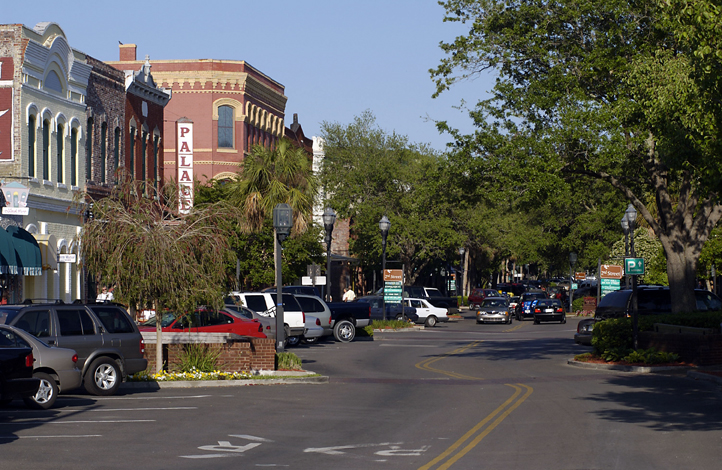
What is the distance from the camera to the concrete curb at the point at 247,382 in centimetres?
1812

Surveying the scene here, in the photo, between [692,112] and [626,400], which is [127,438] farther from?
[692,112]

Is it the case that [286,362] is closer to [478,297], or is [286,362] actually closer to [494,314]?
[494,314]

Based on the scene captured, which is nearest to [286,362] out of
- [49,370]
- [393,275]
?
[49,370]

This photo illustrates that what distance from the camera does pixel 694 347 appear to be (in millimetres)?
21625

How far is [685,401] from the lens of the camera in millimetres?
15742

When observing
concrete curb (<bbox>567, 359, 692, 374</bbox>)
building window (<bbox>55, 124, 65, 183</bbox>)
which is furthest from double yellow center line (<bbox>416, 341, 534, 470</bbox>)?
building window (<bbox>55, 124, 65, 183</bbox>)

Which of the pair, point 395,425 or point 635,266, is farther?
point 635,266

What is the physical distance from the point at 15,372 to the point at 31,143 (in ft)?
64.2

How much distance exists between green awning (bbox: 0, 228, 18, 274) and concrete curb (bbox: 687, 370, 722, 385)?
1965 centimetres

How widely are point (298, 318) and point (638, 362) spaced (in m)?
11.6

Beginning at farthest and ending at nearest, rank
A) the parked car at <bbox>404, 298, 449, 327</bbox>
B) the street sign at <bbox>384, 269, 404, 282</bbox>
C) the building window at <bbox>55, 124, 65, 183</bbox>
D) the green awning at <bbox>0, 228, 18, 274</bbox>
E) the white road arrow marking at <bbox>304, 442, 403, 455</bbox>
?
the parked car at <bbox>404, 298, 449, 327</bbox> → the street sign at <bbox>384, 269, 404, 282</bbox> → the building window at <bbox>55, 124, 65, 183</bbox> → the green awning at <bbox>0, 228, 18, 274</bbox> → the white road arrow marking at <bbox>304, 442, 403, 455</bbox>

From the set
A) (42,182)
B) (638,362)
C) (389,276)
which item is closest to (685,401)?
(638,362)

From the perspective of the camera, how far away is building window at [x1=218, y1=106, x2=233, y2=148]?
5491cm

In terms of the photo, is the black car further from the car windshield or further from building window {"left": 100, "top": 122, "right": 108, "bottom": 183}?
the car windshield
